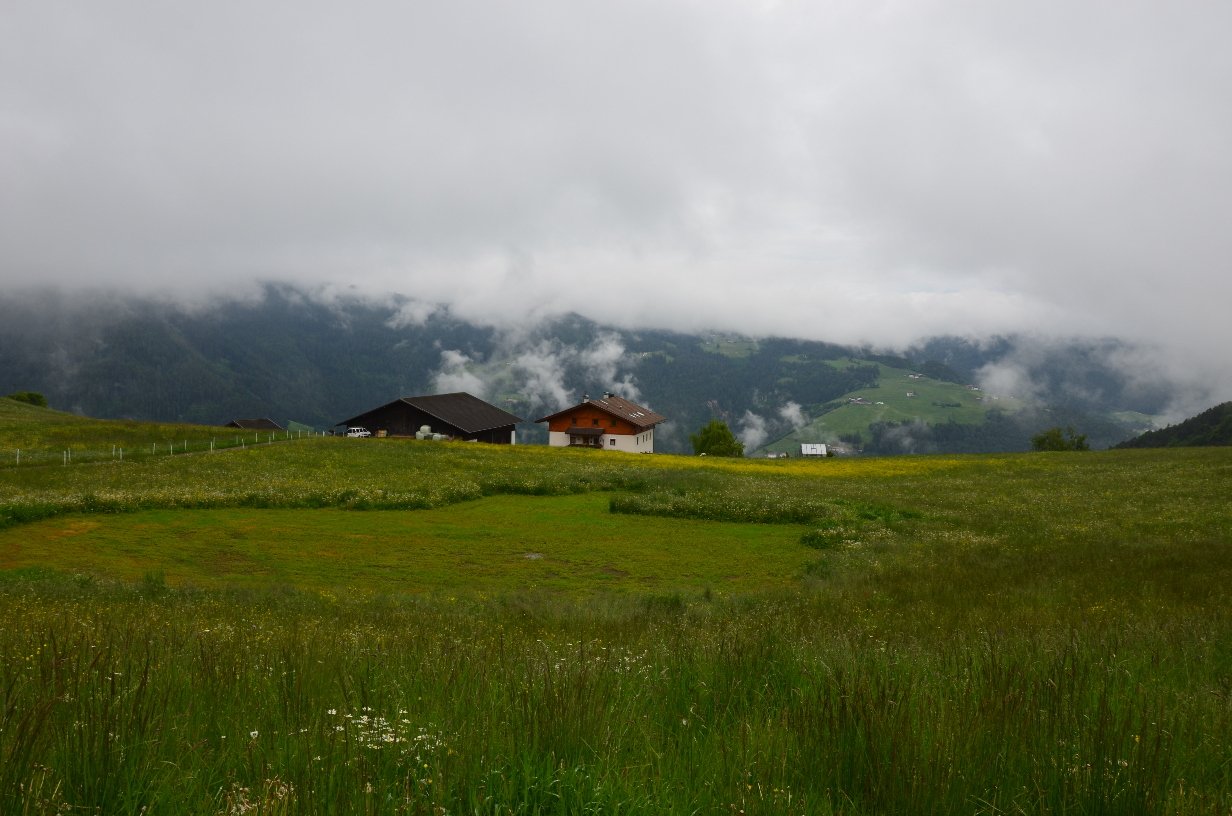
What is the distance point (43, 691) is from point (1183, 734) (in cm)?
568

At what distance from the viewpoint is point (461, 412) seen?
83938 mm

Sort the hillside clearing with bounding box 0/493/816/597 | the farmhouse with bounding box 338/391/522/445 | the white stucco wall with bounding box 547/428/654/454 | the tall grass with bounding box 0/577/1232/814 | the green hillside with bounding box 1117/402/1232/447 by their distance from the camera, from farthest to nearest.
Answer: the green hillside with bounding box 1117/402/1232/447
the white stucco wall with bounding box 547/428/654/454
the farmhouse with bounding box 338/391/522/445
the hillside clearing with bounding box 0/493/816/597
the tall grass with bounding box 0/577/1232/814

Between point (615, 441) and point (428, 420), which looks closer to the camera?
point (428, 420)

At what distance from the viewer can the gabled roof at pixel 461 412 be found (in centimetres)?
7888

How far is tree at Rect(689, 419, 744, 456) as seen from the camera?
105 m

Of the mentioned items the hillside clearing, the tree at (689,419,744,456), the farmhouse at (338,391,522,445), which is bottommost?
the hillside clearing

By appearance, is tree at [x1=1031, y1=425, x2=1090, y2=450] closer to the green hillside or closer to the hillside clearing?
the green hillside

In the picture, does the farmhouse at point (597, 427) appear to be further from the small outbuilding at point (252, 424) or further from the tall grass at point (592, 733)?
the tall grass at point (592, 733)

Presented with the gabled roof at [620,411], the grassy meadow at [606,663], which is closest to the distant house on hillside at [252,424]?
the gabled roof at [620,411]

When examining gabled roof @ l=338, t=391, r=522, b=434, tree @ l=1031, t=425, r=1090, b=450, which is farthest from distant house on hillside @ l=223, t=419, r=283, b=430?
tree @ l=1031, t=425, r=1090, b=450

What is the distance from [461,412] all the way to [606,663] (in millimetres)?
81182

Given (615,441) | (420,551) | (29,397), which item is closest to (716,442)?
(615,441)

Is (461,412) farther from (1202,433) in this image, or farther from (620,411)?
(1202,433)

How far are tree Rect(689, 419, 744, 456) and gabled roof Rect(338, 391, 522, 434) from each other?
101ft
